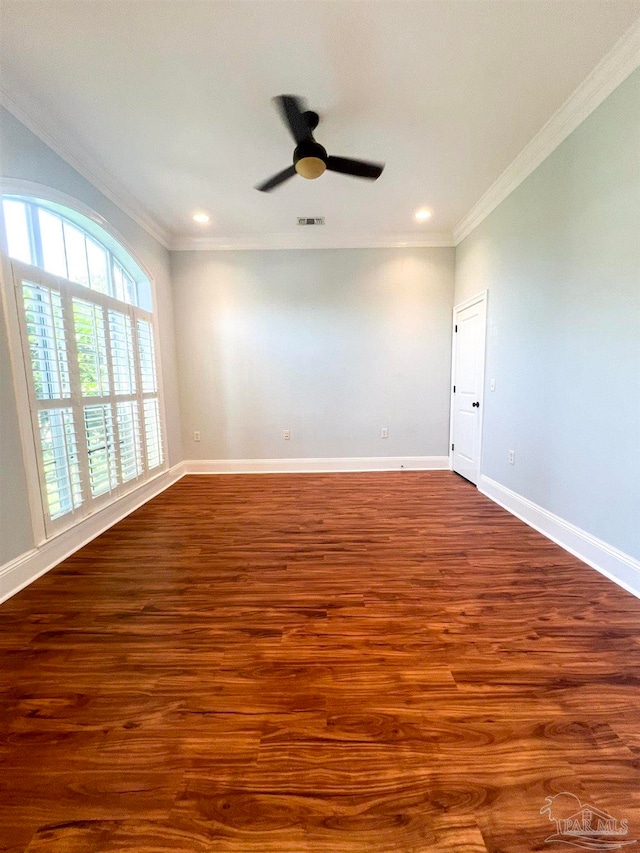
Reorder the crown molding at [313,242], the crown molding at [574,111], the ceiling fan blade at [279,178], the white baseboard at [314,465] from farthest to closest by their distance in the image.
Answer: the white baseboard at [314,465] → the crown molding at [313,242] → the ceiling fan blade at [279,178] → the crown molding at [574,111]

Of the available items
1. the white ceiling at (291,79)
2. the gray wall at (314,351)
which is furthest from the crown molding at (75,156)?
the gray wall at (314,351)

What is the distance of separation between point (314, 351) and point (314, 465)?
151 centimetres

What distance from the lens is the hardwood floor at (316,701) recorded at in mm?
845

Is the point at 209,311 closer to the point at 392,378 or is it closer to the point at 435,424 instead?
the point at 392,378

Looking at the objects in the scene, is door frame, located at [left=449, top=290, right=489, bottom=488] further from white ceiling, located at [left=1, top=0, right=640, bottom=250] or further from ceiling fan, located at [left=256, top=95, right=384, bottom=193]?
ceiling fan, located at [left=256, top=95, right=384, bottom=193]

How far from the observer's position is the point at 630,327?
1749 mm

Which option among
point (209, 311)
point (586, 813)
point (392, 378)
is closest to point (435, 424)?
point (392, 378)

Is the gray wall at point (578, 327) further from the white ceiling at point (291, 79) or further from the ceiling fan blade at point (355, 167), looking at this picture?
the ceiling fan blade at point (355, 167)

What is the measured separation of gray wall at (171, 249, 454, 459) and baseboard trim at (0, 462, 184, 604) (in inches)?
49.0

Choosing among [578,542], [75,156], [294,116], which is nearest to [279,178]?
[294,116]

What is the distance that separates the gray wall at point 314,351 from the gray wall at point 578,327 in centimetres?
116

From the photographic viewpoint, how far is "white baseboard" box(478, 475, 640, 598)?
1765 mm

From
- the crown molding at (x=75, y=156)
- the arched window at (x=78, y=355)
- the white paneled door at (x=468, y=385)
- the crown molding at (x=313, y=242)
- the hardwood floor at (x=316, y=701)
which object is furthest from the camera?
the crown molding at (x=313, y=242)

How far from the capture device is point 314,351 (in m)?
4.05
